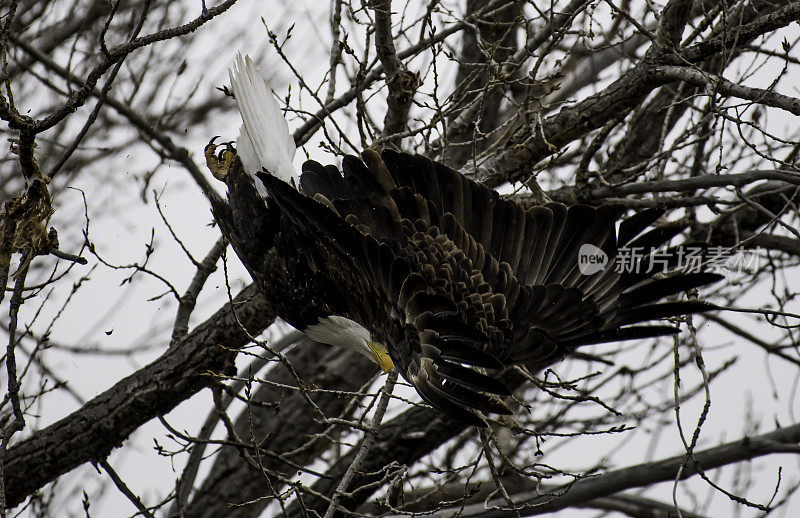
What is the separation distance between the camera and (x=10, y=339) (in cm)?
272

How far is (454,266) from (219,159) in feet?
5.10

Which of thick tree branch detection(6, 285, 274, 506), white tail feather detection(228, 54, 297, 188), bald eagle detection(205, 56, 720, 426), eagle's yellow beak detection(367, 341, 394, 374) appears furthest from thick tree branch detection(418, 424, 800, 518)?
Result: white tail feather detection(228, 54, 297, 188)

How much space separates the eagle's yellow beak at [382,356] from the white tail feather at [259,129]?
33.8 inches

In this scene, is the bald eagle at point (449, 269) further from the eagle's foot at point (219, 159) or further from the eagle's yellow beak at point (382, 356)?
the eagle's foot at point (219, 159)

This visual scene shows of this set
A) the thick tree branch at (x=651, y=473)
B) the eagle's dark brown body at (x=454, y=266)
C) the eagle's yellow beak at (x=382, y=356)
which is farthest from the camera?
the thick tree branch at (x=651, y=473)

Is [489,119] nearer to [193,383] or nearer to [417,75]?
[417,75]

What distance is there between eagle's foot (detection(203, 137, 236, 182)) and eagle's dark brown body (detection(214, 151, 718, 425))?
706mm

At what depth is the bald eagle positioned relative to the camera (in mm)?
2762

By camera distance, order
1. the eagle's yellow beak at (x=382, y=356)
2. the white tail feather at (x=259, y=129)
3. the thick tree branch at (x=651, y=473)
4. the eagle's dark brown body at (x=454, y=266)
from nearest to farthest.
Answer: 1. the eagle's dark brown body at (x=454, y=266)
2. the eagle's yellow beak at (x=382, y=356)
3. the white tail feather at (x=259, y=129)
4. the thick tree branch at (x=651, y=473)

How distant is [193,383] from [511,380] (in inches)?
61.1

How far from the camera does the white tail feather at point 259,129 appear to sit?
3.65 m

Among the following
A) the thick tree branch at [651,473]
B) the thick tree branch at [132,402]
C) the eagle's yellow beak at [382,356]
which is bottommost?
the thick tree branch at [651,473]

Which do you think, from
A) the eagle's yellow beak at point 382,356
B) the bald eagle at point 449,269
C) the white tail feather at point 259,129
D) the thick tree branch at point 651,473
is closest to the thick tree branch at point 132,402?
the bald eagle at point 449,269

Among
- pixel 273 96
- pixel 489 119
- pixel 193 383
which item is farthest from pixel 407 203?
pixel 489 119
